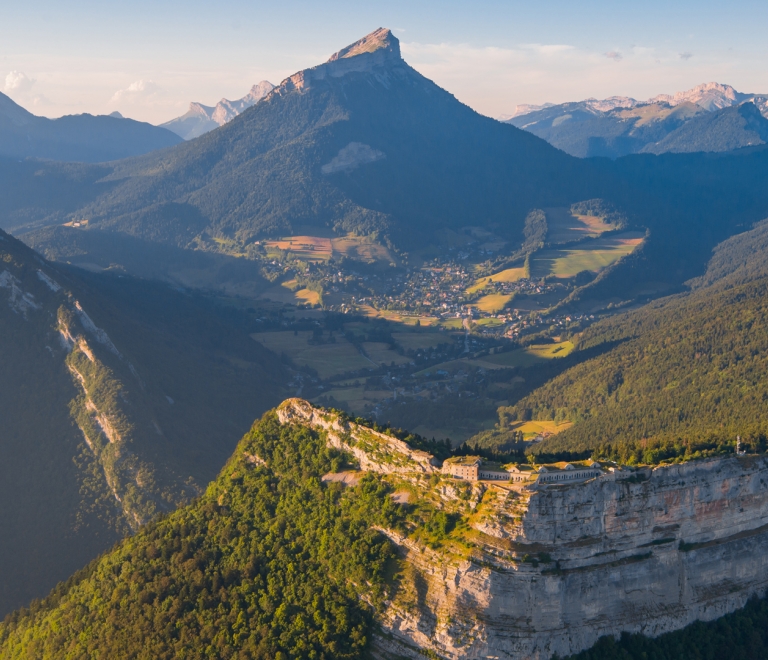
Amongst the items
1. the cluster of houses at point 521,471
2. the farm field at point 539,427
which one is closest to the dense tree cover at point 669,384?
the farm field at point 539,427

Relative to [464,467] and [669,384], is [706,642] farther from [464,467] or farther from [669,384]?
[669,384]

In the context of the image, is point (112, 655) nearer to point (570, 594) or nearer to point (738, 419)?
point (570, 594)

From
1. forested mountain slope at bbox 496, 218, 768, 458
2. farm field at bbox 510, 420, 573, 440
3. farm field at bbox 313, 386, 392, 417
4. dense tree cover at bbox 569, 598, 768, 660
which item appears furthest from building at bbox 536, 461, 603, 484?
farm field at bbox 313, 386, 392, 417

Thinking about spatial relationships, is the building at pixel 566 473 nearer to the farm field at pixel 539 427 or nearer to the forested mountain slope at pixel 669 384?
the forested mountain slope at pixel 669 384

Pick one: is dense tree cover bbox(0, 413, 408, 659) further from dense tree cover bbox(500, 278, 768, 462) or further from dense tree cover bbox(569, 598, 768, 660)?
dense tree cover bbox(500, 278, 768, 462)

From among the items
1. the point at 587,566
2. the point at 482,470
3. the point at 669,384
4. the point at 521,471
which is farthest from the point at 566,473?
the point at 669,384
